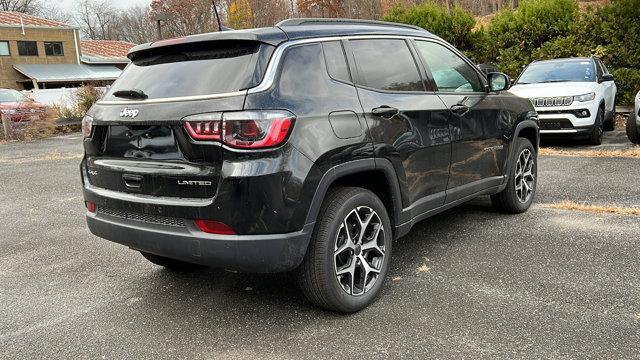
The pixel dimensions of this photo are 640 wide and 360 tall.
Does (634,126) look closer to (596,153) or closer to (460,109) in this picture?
(596,153)

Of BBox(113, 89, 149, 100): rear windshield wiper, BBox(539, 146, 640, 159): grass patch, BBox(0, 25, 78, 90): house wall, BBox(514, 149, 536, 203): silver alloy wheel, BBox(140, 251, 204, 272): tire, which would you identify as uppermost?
BBox(0, 25, 78, 90): house wall

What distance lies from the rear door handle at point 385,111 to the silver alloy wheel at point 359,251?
625mm

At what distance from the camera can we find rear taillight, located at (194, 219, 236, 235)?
2.82 metres

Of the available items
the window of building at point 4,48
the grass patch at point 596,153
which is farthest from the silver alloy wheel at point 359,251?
the window of building at point 4,48

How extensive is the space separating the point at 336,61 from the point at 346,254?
48.8 inches

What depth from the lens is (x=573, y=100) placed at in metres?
9.43

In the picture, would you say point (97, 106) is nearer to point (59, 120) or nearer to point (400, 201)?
point (400, 201)

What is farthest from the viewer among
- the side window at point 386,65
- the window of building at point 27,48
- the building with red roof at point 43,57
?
the window of building at point 27,48

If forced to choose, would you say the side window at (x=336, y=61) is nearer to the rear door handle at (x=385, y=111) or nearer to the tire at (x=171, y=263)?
the rear door handle at (x=385, y=111)

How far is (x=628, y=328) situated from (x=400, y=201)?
5.04 ft

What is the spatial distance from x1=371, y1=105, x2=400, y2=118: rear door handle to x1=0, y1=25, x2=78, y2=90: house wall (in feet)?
133

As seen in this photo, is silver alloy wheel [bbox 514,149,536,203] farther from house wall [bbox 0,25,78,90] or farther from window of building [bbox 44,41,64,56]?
window of building [bbox 44,41,64,56]

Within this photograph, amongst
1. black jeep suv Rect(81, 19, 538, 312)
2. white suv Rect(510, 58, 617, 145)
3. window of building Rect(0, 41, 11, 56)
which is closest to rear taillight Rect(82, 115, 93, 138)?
black jeep suv Rect(81, 19, 538, 312)

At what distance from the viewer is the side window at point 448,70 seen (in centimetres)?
421
